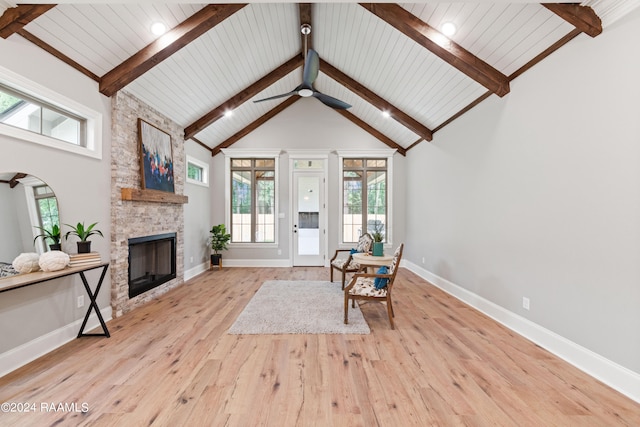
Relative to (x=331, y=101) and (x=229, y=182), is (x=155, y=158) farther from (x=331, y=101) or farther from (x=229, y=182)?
(x=331, y=101)

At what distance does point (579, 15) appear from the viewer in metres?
2.14

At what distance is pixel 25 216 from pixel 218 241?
12.5 ft

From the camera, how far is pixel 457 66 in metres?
3.23

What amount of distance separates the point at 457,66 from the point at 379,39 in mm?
1219

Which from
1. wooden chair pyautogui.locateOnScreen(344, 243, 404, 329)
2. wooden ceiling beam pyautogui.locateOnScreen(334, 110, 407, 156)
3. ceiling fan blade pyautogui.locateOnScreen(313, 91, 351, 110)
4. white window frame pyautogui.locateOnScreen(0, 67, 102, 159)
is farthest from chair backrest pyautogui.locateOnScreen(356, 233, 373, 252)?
white window frame pyautogui.locateOnScreen(0, 67, 102, 159)

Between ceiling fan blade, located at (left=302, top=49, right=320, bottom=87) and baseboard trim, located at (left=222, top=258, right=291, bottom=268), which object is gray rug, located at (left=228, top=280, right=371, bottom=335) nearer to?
baseboard trim, located at (left=222, top=258, right=291, bottom=268)

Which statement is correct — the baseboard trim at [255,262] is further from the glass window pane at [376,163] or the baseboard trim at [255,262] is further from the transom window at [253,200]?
the glass window pane at [376,163]

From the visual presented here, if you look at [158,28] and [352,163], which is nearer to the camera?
[158,28]

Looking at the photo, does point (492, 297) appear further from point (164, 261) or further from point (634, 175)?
point (164, 261)

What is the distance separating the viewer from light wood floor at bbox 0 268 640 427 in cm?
171

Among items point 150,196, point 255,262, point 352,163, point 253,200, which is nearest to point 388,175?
point 352,163

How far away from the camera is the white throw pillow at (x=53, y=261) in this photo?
→ 236 cm

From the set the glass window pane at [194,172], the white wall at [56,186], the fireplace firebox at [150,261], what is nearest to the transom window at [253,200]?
the glass window pane at [194,172]

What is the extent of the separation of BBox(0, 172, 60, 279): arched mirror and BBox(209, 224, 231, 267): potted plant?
11.5 feet
